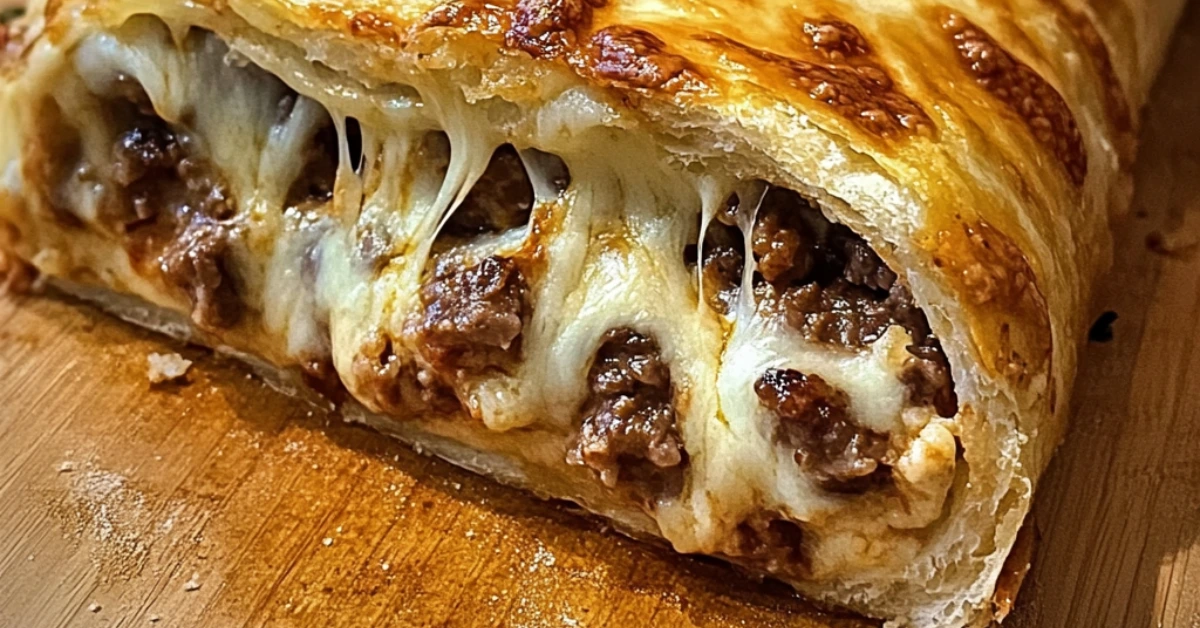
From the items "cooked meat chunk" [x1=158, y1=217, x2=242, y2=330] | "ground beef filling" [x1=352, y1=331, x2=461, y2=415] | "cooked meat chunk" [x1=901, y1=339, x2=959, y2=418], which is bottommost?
"ground beef filling" [x1=352, y1=331, x2=461, y2=415]

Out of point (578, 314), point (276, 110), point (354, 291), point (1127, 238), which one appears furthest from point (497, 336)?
point (1127, 238)

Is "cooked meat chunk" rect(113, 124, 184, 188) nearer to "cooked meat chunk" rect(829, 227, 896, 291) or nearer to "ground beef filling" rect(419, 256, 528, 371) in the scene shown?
"ground beef filling" rect(419, 256, 528, 371)

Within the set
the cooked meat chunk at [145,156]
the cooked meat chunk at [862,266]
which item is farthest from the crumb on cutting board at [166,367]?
the cooked meat chunk at [862,266]

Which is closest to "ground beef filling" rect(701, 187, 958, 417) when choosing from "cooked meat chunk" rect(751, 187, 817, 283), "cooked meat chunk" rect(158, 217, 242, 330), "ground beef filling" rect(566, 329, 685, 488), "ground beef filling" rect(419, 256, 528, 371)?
"cooked meat chunk" rect(751, 187, 817, 283)

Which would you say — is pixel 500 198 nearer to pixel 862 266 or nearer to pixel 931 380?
pixel 862 266

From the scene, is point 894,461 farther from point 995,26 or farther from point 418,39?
point 418,39

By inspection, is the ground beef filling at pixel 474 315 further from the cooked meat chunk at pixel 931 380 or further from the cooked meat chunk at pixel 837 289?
the cooked meat chunk at pixel 931 380
